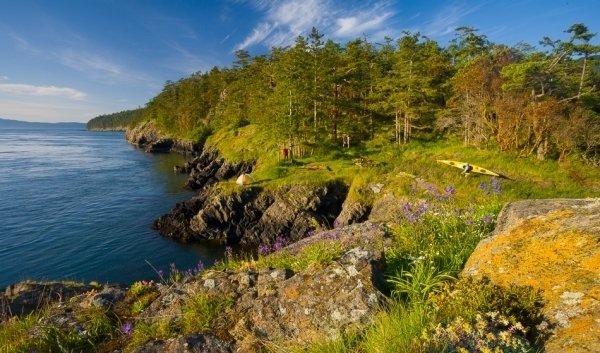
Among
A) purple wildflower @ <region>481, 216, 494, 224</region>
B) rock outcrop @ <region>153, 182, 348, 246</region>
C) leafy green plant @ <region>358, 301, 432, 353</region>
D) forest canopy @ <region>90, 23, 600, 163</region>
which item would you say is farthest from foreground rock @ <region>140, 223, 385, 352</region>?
forest canopy @ <region>90, 23, 600, 163</region>

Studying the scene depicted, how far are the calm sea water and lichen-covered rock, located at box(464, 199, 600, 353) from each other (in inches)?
750

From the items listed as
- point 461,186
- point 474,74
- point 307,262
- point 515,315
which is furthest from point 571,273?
point 474,74

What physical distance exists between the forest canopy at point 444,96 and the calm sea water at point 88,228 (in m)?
18.1

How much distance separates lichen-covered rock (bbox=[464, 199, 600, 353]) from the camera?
3.28 m

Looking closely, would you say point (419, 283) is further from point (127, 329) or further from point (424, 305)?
point (127, 329)

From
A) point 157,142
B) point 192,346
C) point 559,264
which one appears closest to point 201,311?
point 192,346

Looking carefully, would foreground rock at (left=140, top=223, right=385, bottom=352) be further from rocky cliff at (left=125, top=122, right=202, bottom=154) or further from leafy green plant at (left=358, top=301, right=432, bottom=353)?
rocky cliff at (left=125, top=122, right=202, bottom=154)

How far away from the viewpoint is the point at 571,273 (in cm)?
381

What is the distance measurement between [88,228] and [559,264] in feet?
121

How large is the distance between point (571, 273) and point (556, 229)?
2.84 ft

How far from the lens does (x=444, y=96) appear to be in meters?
46.3

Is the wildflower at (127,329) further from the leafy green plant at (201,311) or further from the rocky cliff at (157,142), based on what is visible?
the rocky cliff at (157,142)

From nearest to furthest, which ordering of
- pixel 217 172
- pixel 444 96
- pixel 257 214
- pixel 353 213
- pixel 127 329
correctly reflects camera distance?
pixel 127 329 < pixel 353 213 < pixel 257 214 < pixel 444 96 < pixel 217 172

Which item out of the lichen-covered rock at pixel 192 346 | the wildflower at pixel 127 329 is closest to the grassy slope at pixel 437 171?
the lichen-covered rock at pixel 192 346
